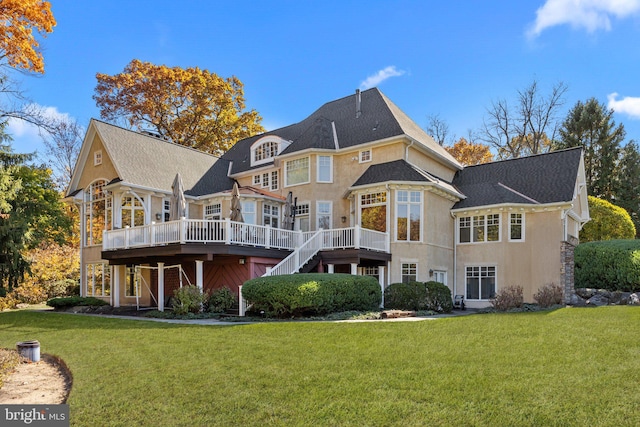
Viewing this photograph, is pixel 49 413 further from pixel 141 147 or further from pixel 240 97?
pixel 240 97

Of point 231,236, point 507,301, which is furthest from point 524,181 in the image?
point 231,236

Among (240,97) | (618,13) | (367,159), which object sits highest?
(240,97)

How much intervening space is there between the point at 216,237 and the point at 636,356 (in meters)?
13.0

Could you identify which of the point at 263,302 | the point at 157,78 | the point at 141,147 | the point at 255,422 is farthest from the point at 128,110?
the point at 255,422

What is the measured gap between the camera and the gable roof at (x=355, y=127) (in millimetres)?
21609

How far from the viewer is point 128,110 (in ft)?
120

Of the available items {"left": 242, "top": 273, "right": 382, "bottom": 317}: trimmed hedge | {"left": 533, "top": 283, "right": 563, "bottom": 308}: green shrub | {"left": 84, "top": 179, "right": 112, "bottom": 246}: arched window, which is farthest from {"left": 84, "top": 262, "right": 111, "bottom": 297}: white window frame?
{"left": 533, "top": 283, "right": 563, "bottom": 308}: green shrub

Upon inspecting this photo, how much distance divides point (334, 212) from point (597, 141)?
23.1m

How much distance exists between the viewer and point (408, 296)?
55.8 feet

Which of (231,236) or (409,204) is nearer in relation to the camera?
(231,236)

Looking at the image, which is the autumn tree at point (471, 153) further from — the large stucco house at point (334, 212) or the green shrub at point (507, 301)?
the green shrub at point (507, 301)

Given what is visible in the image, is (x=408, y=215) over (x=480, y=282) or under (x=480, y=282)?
over

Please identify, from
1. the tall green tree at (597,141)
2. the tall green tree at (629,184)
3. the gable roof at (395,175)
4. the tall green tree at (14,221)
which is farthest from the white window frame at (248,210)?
the tall green tree at (629,184)

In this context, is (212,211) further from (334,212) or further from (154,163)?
(334,212)
